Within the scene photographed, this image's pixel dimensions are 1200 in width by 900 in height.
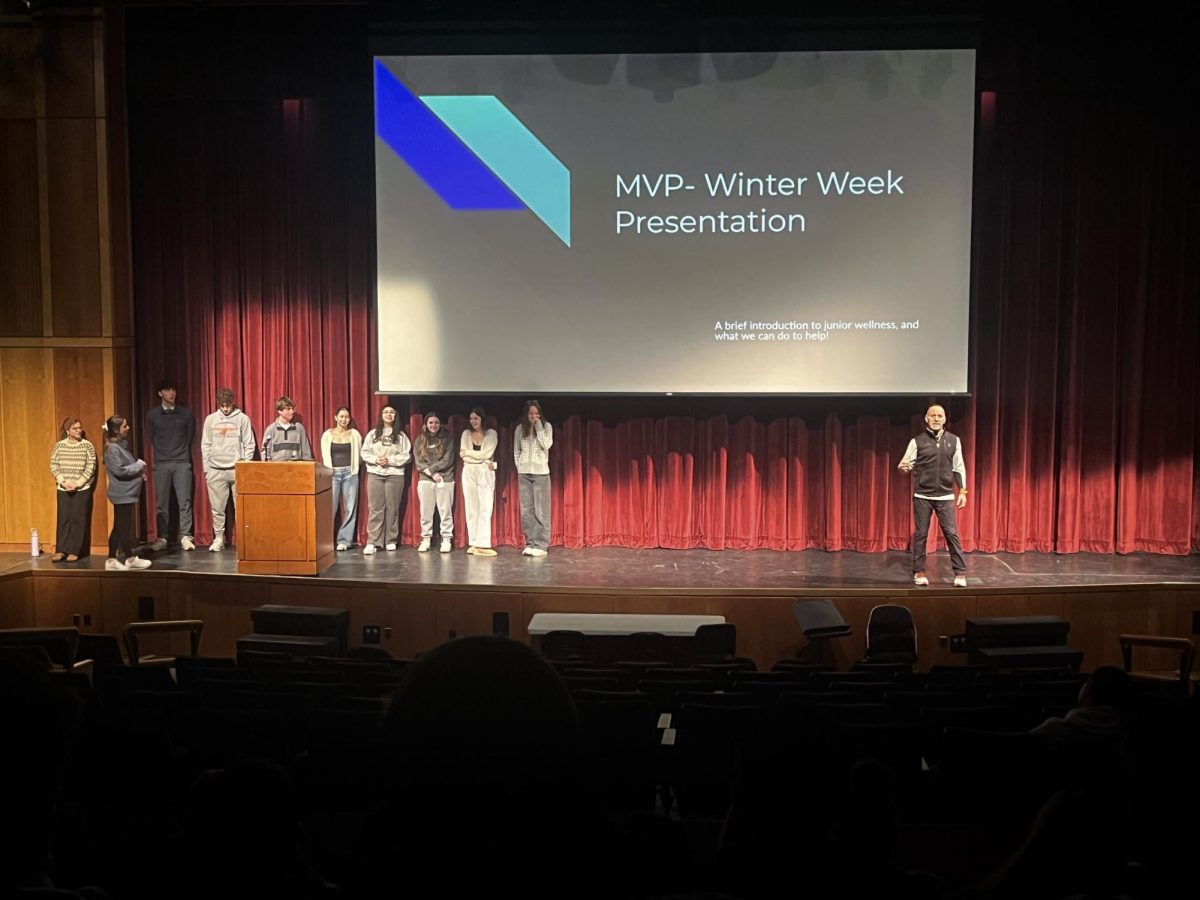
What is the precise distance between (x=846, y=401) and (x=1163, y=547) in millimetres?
3325

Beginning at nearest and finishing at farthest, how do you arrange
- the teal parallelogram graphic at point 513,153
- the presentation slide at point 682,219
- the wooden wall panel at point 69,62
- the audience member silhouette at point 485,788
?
the audience member silhouette at point 485,788 < the presentation slide at point 682,219 < the teal parallelogram graphic at point 513,153 < the wooden wall panel at point 69,62

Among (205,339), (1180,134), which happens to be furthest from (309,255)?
(1180,134)

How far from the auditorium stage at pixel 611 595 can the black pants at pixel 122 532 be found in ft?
0.86

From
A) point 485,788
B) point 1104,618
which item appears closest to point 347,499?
point 1104,618

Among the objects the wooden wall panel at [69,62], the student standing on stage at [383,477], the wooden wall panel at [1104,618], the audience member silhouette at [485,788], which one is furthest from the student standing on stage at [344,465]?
the audience member silhouette at [485,788]

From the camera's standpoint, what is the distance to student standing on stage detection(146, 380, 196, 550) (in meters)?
11.2

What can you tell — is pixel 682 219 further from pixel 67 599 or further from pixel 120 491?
pixel 67 599

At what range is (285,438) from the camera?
36.1ft

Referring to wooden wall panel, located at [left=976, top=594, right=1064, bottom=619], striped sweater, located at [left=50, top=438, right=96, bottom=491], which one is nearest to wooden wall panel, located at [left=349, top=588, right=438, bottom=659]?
striped sweater, located at [left=50, top=438, right=96, bottom=491]

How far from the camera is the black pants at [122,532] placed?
406 inches

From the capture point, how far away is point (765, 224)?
10758mm

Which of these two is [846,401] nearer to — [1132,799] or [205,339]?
[205,339]
